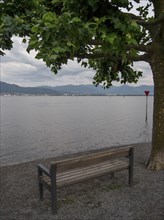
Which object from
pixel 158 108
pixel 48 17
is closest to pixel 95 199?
pixel 158 108

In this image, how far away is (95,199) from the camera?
763cm

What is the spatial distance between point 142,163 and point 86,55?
565 cm

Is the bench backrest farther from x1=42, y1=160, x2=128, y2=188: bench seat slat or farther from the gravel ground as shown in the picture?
the gravel ground

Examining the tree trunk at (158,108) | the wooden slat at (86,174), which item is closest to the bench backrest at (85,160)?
the wooden slat at (86,174)

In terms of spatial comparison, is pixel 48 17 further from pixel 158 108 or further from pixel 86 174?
pixel 158 108

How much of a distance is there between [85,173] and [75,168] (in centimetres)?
63

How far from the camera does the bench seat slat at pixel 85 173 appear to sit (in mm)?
7002

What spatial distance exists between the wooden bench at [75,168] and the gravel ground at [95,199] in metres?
0.46

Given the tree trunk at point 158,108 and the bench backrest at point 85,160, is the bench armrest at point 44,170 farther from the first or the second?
the tree trunk at point 158,108

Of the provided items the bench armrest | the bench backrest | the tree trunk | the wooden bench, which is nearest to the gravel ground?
the wooden bench

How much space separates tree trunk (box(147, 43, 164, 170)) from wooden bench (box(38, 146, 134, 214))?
7.23 feet

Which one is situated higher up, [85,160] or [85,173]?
[85,160]

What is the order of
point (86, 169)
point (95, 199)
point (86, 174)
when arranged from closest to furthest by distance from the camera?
point (86, 174)
point (95, 199)
point (86, 169)

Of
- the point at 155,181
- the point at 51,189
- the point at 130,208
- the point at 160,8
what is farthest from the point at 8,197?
the point at 160,8
